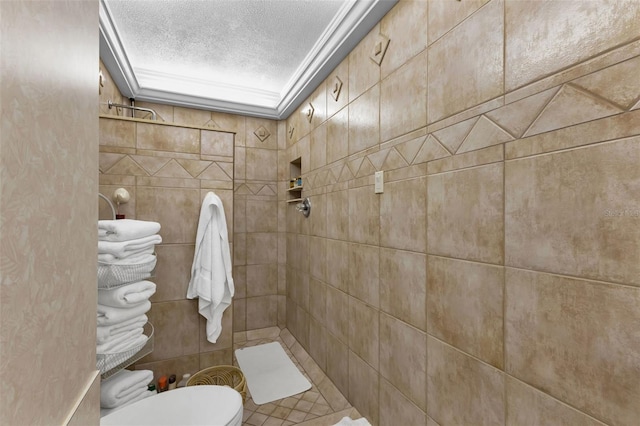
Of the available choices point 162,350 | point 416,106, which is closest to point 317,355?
point 162,350

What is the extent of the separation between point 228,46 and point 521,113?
197 centimetres

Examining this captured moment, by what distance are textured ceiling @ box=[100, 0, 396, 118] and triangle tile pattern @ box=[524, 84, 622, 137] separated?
100cm

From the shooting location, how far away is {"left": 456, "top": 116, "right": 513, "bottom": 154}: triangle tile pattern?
0.95 meters

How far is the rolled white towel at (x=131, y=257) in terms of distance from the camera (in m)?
1.40

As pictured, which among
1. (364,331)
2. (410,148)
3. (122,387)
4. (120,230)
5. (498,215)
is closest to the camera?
(498,215)

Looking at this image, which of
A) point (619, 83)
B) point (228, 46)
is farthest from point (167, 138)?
point (619, 83)

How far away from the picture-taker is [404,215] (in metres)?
1.38

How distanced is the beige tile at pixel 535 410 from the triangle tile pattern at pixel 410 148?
2.87 ft

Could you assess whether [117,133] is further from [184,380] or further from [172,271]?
[184,380]

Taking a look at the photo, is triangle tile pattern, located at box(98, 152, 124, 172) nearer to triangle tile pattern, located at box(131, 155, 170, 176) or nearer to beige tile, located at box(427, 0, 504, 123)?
triangle tile pattern, located at box(131, 155, 170, 176)

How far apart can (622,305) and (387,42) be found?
1.39 metres

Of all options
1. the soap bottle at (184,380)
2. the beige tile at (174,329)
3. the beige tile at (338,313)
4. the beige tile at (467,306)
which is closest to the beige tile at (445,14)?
the beige tile at (467,306)

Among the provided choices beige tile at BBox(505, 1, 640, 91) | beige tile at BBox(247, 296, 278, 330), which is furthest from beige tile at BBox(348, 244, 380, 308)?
beige tile at BBox(247, 296, 278, 330)

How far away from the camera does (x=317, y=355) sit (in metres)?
2.29
